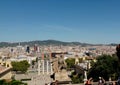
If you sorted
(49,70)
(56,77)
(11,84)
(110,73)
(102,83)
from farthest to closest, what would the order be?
(49,70) < (110,73) < (11,84) < (56,77) < (102,83)

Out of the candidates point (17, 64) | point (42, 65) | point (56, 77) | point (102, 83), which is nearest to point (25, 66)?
point (17, 64)

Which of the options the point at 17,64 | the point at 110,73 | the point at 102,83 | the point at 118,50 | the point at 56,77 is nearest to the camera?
the point at 118,50

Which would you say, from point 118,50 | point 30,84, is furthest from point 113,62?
point 118,50

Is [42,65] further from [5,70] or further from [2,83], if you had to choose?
[2,83]

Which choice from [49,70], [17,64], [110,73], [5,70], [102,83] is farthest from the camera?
[17,64]

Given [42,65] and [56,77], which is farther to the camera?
[42,65]

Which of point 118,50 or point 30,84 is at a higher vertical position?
point 118,50

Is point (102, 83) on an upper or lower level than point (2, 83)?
upper

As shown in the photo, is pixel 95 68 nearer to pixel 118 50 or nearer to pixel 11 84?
pixel 11 84

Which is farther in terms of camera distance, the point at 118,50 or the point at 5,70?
the point at 5,70
